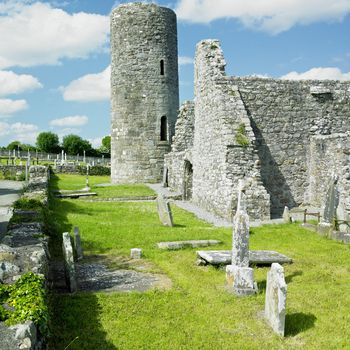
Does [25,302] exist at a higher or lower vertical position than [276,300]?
higher

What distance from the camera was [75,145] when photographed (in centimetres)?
8144

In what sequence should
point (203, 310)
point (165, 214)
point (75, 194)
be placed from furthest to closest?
point (75, 194), point (165, 214), point (203, 310)

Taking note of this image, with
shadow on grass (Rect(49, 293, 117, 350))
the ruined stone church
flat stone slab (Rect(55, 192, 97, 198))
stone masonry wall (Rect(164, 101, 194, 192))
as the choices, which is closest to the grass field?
shadow on grass (Rect(49, 293, 117, 350))

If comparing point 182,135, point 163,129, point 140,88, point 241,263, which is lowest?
point 241,263

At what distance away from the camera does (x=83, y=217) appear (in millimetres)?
15672

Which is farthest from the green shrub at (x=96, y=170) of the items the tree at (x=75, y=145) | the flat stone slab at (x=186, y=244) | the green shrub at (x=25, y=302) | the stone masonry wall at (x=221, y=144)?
the green shrub at (x=25, y=302)

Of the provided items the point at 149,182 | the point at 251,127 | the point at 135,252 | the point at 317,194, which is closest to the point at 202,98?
the point at 251,127

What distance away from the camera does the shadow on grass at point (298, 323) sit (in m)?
6.28

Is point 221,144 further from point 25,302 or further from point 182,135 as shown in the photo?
point 25,302

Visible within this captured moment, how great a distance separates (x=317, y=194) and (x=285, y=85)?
4492 millimetres

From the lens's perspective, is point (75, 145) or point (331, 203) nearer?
point (331, 203)

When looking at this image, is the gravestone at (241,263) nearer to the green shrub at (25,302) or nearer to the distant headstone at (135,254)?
the distant headstone at (135,254)

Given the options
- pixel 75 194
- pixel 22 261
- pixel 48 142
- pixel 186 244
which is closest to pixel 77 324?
pixel 22 261

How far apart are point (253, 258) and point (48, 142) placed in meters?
78.4
